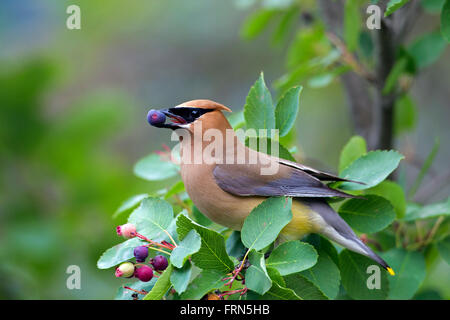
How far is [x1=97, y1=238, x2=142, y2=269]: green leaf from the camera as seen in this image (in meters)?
1.98

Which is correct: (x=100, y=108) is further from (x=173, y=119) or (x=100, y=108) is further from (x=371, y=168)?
(x=371, y=168)

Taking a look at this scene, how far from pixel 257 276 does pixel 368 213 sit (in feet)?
2.21

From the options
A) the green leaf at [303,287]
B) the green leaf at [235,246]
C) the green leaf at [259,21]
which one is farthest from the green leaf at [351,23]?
the green leaf at [303,287]

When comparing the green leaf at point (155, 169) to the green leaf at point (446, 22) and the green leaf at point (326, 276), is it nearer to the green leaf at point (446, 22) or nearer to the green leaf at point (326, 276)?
the green leaf at point (326, 276)

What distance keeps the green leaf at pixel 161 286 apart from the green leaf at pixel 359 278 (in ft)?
2.65

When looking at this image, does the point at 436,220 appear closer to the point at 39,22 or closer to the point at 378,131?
the point at 378,131

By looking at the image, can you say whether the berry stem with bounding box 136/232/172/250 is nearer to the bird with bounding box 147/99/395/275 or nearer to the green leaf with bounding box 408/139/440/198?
the bird with bounding box 147/99/395/275

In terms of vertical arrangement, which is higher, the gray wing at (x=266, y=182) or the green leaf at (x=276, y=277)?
the gray wing at (x=266, y=182)

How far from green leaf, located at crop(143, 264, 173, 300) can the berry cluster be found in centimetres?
11

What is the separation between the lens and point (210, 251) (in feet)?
6.16

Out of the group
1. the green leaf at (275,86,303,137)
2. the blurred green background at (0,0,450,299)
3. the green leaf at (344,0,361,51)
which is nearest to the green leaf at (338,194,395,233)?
the green leaf at (275,86,303,137)

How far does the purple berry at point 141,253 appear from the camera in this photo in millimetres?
1915

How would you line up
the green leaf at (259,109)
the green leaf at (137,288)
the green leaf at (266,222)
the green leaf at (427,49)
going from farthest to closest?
the green leaf at (427,49), the green leaf at (259,109), the green leaf at (137,288), the green leaf at (266,222)
